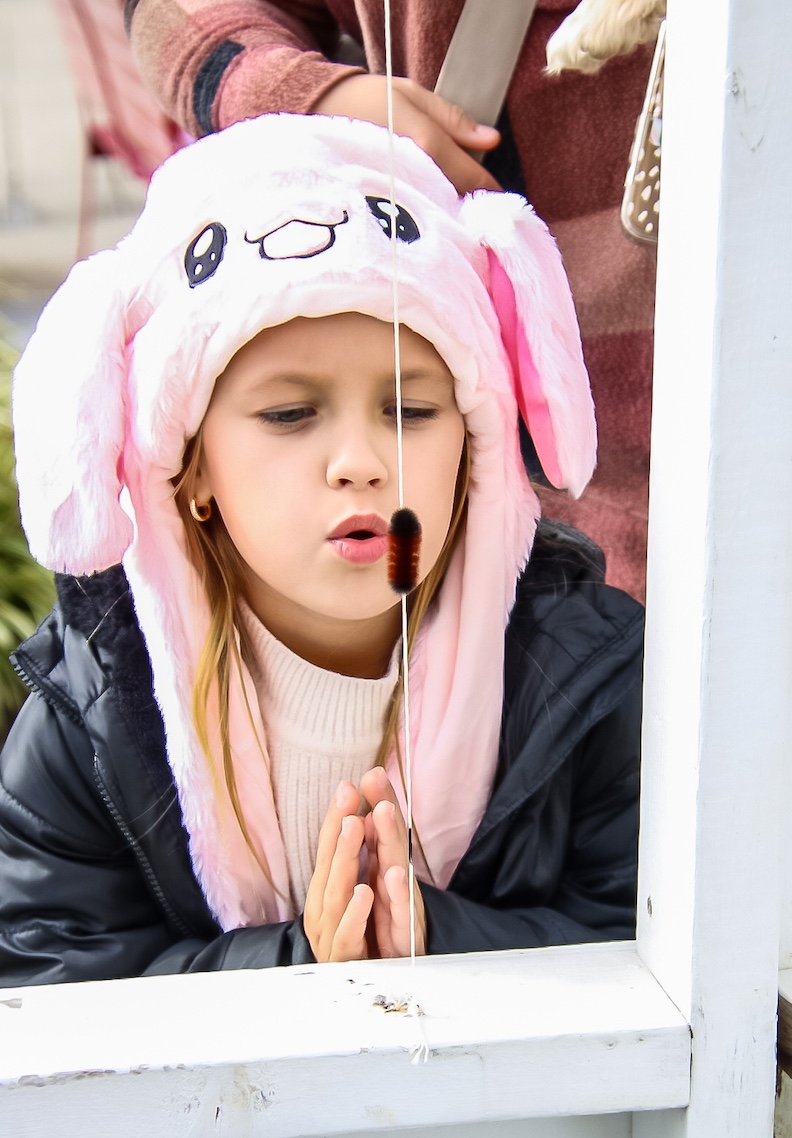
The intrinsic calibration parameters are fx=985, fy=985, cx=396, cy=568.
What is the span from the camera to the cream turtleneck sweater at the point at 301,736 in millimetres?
1171

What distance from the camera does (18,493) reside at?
113 cm

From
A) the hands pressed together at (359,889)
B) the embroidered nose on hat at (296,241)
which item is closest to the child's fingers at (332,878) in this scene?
the hands pressed together at (359,889)

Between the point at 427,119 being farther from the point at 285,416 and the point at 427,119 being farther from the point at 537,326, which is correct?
the point at 285,416

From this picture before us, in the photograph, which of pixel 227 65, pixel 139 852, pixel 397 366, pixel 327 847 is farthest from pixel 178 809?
pixel 227 65

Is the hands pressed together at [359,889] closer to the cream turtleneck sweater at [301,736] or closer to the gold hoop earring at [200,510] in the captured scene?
the cream turtleneck sweater at [301,736]

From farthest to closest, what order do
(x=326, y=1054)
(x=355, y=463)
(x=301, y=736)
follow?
(x=301, y=736)
(x=355, y=463)
(x=326, y=1054)

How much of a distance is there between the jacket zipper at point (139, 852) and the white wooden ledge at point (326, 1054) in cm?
12

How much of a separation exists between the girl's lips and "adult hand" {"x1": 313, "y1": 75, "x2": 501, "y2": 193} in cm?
43

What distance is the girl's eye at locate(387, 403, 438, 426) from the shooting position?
A: 1.10 metres

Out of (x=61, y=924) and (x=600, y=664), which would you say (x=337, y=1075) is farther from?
(x=600, y=664)

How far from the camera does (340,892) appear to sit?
1101 mm

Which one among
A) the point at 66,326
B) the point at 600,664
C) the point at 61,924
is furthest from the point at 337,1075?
the point at 66,326

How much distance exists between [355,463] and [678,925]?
593 mm

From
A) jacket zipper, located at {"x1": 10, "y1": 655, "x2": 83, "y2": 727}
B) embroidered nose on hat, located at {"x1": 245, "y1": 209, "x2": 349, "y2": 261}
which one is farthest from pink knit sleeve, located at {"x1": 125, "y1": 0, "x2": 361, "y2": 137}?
jacket zipper, located at {"x1": 10, "y1": 655, "x2": 83, "y2": 727}
